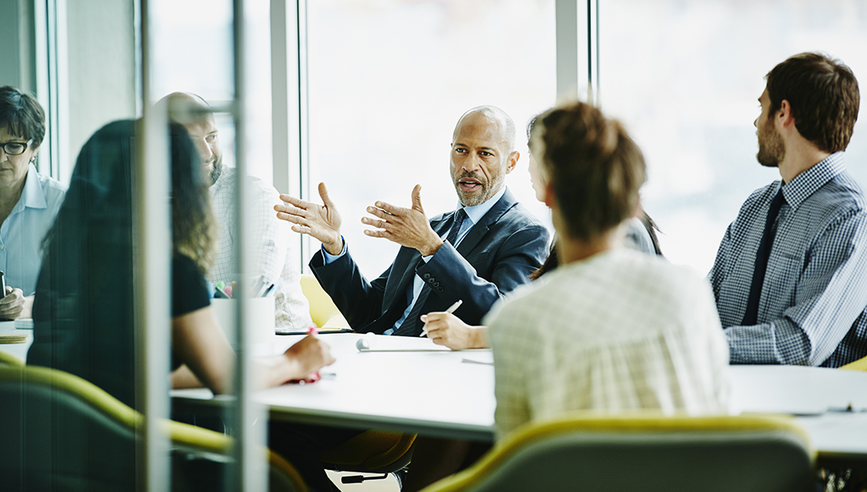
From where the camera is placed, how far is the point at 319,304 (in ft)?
11.6

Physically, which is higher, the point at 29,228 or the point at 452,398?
the point at 29,228

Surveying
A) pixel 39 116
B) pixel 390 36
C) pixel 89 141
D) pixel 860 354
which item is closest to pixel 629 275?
pixel 89 141

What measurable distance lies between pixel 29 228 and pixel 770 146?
192 cm

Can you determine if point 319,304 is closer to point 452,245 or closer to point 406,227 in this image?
point 452,245

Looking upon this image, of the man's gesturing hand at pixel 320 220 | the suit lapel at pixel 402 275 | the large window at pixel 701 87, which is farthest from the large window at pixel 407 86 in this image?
the man's gesturing hand at pixel 320 220

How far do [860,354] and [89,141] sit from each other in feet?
6.40

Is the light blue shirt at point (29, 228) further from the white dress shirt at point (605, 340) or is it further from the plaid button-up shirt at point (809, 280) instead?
the plaid button-up shirt at point (809, 280)

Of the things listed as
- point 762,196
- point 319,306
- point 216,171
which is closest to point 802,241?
point 762,196

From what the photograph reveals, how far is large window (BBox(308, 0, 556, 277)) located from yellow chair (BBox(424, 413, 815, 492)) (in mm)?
2996

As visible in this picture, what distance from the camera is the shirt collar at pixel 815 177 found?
193 centimetres

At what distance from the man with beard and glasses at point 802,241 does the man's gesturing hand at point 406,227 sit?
2.97 feet

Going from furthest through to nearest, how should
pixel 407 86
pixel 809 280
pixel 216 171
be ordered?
pixel 407 86 → pixel 809 280 → pixel 216 171

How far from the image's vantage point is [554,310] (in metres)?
0.93

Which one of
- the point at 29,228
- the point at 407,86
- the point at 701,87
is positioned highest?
Answer: the point at 407,86
